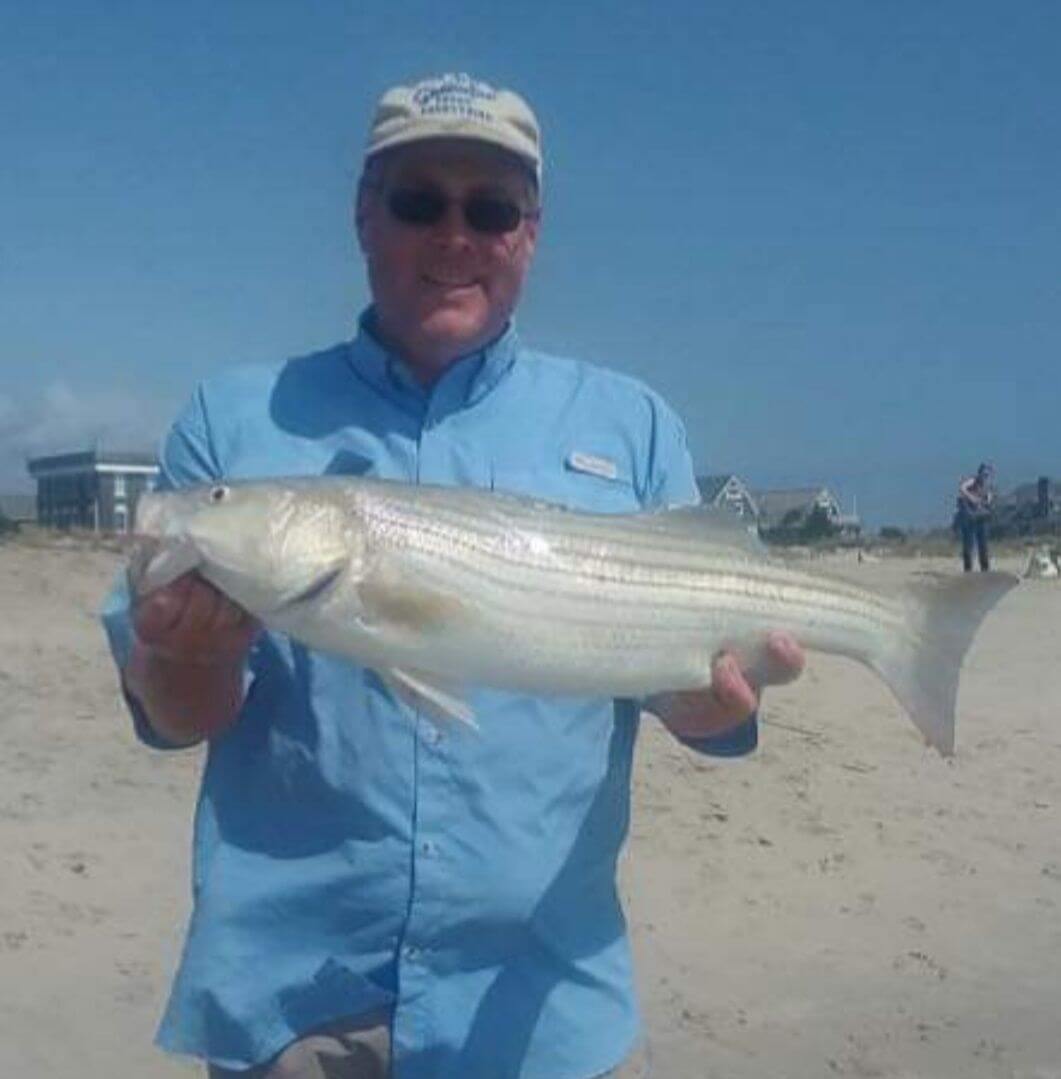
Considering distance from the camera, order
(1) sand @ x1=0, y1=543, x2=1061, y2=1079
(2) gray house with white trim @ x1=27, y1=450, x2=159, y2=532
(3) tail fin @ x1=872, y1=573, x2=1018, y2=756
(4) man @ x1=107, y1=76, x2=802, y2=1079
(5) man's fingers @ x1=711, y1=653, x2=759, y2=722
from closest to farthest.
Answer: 1. (4) man @ x1=107, y1=76, x2=802, y2=1079
2. (5) man's fingers @ x1=711, y1=653, x2=759, y2=722
3. (3) tail fin @ x1=872, y1=573, x2=1018, y2=756
4. (1) sand @ x1=0, y1=543, x2=1061, y2=1079
5. (2) gray house with white trim @ x1=27, y1=450, x2=159, y2=532

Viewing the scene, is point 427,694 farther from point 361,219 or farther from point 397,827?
point 361,219

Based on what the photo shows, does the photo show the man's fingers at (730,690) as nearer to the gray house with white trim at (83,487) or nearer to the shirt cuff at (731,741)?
the shirt cuff at (731,741)

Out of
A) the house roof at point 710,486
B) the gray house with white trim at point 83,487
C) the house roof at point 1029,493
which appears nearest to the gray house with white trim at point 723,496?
the house roof at point 710,486

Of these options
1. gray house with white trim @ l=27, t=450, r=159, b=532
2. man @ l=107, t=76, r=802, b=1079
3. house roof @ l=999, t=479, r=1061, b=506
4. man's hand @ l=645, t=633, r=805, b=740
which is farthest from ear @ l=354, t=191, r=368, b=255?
house roof @ l=999, t=479, r=1061, b=506

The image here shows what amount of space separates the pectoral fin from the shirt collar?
0.66 m

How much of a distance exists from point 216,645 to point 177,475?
20.9 inches

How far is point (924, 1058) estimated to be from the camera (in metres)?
7.98

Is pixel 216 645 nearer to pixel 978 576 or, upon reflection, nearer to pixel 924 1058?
pixel 978 576

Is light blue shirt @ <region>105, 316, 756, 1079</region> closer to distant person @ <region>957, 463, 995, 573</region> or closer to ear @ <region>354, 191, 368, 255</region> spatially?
ear @ <region>354, 191, 368, 255</region>

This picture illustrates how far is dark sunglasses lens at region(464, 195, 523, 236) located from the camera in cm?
389

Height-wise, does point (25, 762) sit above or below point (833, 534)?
below

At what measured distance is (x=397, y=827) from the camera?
3.72m

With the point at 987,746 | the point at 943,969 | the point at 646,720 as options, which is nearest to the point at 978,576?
the point at 943,969

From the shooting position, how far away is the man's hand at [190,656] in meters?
3.51
